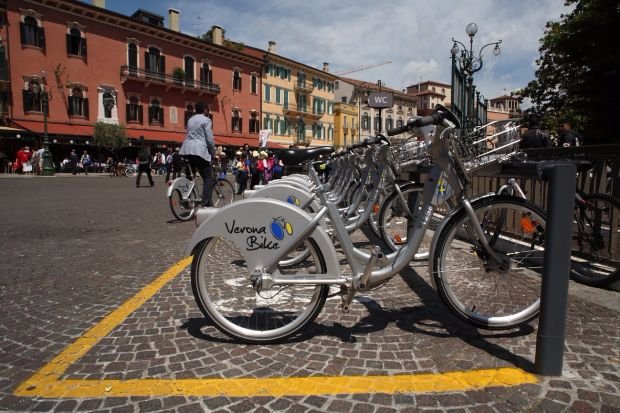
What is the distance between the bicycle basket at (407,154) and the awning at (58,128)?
3136cm

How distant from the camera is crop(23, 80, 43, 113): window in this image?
29.6m

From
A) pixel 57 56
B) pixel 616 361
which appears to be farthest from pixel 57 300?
pixel 57 56

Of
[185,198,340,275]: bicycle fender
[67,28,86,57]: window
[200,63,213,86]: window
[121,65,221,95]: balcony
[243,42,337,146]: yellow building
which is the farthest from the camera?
[243,42,337,146]: yellow building

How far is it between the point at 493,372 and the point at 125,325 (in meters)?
2.31

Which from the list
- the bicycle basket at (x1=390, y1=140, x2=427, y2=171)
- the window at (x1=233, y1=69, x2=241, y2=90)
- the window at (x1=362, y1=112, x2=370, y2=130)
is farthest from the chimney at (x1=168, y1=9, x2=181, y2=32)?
the bicycle basket at (x1=390, y1=140, x2=427, y2=171)

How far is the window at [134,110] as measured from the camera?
3600 centimetres

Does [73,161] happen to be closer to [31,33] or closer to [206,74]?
[31,33]

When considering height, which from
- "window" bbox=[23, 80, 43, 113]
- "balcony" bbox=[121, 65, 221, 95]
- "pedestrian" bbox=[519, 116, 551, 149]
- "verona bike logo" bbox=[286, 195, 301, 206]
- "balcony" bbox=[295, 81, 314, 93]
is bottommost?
"verona bike logo" bbox=[286, 195, 301, 206]

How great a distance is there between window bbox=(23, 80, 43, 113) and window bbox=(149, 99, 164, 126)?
9060 mm

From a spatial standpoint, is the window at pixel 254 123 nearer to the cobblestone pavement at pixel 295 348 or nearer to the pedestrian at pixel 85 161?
the pedestrian at pixel 85 161

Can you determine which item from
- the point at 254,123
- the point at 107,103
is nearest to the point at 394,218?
the point at 107,103

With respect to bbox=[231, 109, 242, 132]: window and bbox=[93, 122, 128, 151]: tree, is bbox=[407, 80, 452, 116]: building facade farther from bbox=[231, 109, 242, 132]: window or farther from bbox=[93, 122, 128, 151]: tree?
bbox=[93, 122, 128, 151]: tree

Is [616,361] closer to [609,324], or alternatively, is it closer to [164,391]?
[609,324]

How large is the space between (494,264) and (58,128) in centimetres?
3474
